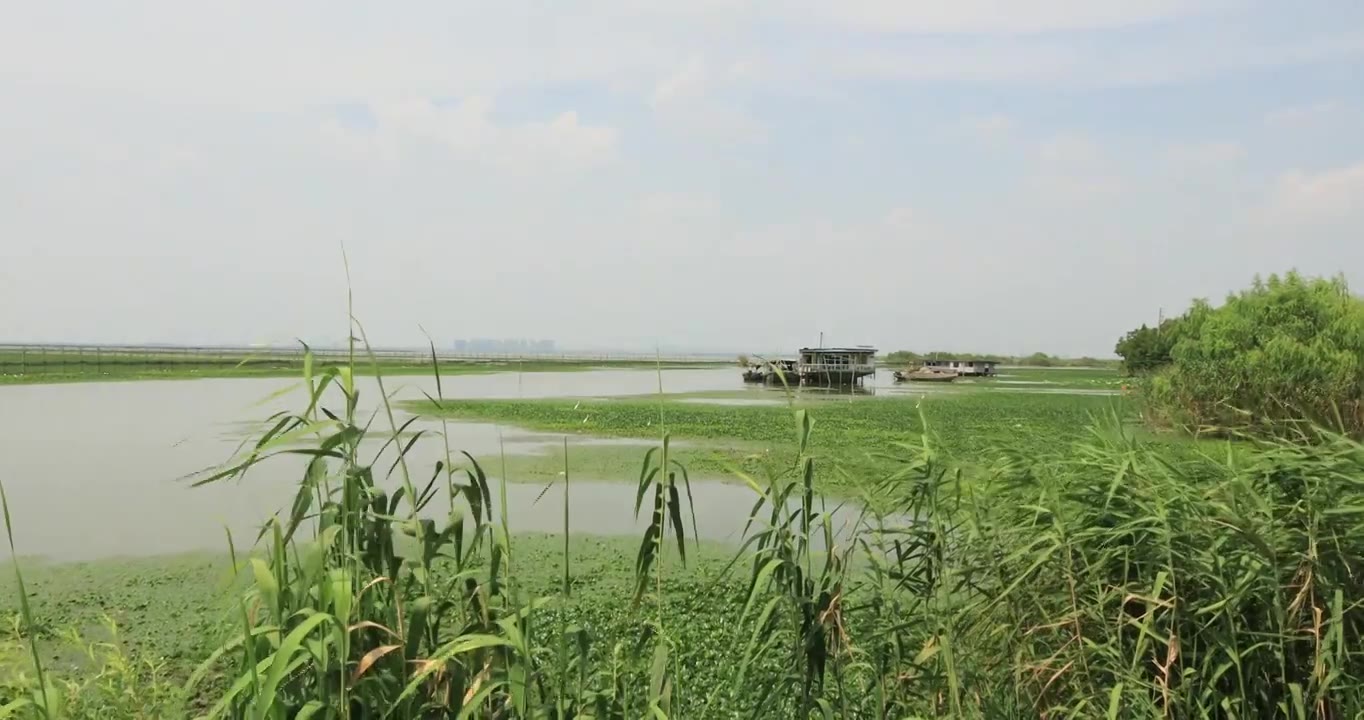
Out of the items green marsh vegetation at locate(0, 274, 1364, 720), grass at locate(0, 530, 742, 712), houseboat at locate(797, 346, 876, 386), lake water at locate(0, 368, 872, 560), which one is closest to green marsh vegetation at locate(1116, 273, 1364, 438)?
lake water at locate(0, 368, 872, 560)

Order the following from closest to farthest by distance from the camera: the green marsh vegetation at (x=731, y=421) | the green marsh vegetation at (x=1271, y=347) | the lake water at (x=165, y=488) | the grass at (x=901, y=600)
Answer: the grass at (x=901, y=600)
the lake water at (x=165, y=488)
the green marsh vegetation at (x=731, y=421)
the green marsh vegetation at (x=1271, y=347)

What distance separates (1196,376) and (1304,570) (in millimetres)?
16979

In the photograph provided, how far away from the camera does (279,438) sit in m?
1.66

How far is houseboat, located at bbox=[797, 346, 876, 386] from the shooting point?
35844 mm

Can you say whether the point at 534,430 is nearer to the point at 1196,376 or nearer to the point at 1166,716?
the point at 1196,376

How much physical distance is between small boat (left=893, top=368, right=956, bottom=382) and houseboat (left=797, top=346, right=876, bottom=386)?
8036 mm

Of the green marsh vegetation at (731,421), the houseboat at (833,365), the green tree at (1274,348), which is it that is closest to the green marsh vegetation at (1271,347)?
the green tree at (1274,348)

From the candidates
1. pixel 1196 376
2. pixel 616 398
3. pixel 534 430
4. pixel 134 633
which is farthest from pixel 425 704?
pixel 616 398

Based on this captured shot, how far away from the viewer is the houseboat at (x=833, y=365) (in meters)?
35.8

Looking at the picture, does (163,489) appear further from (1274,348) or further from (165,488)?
(1274,348)

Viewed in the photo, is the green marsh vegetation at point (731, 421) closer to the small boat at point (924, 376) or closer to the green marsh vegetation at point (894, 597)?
the green marsh vegetation at point (894, 597)

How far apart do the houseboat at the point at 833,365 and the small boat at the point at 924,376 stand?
804 cm

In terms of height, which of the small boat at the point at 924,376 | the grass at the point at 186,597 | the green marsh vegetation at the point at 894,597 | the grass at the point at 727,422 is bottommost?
the grass at the point at 186,597

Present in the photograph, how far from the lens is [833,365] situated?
→ 36438 millimetres
